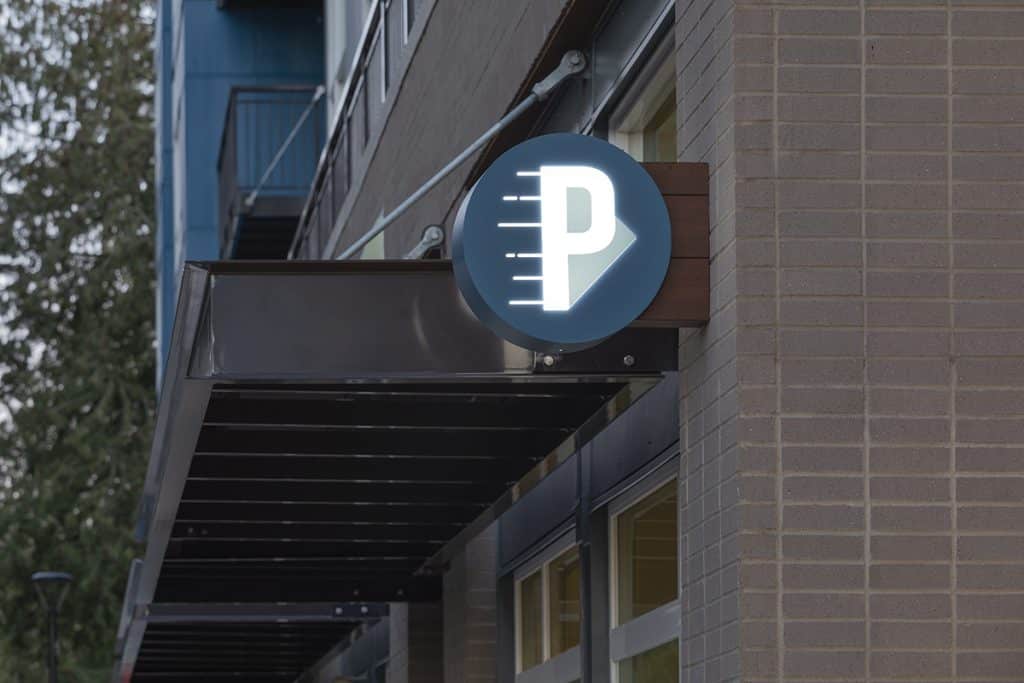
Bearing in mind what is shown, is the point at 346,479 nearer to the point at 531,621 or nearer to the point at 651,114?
the point at 531,621

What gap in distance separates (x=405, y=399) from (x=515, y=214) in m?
2.24

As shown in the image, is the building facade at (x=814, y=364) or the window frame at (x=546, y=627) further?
the window frame at (x=546, y=627)

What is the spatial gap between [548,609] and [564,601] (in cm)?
58

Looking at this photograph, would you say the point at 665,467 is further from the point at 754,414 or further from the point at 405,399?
the point at 754,414

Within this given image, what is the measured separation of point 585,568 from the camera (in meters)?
9.85

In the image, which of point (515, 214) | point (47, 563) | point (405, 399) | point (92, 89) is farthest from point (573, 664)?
point (92, 89)

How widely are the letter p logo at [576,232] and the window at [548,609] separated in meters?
3.65

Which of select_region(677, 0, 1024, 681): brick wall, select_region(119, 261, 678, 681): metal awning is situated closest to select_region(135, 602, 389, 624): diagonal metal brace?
select_region(119, 261, 678, 681): metal awning

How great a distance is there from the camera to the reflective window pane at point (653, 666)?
8367mm

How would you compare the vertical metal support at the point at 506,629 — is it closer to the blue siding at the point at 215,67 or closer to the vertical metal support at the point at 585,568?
the vertical metal support at the point at 585,568

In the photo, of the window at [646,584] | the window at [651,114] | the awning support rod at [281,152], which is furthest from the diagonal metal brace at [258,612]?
the awning support rod at [281,152]

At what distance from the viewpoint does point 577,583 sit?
10.4 metres

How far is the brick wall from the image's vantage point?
629cm

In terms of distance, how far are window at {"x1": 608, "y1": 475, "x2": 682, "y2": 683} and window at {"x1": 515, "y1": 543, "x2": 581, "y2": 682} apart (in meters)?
0.67
